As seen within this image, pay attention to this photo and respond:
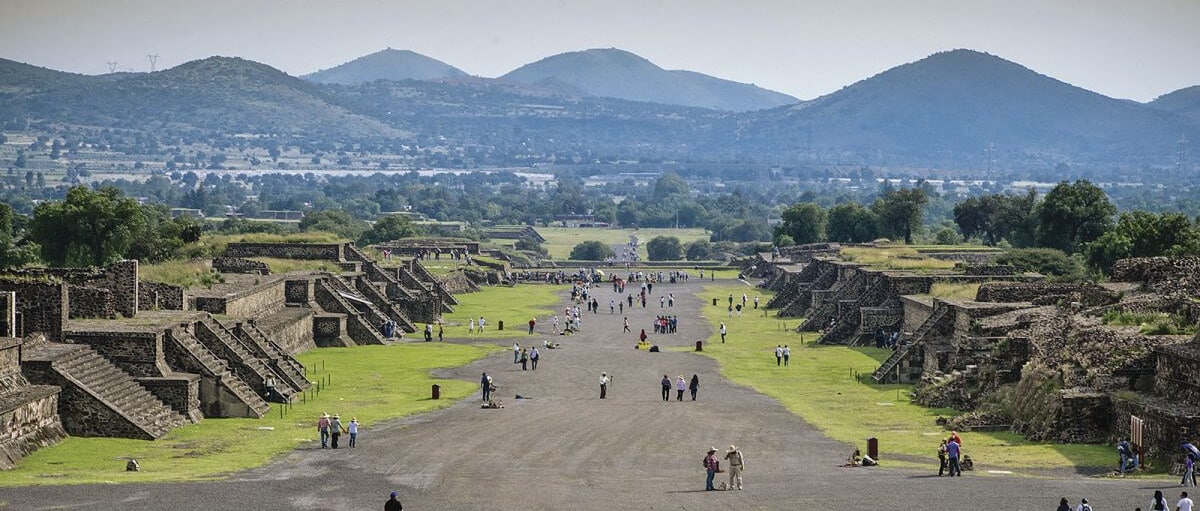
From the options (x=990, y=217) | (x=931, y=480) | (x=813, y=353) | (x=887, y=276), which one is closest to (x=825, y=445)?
(x=931, y=480)

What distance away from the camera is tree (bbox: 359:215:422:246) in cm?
14050

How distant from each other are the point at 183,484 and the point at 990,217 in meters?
108

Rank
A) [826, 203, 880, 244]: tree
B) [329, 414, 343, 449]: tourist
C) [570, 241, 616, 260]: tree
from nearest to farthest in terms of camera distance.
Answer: [329, 414, 343, 449]: tourist, [826, 203, 880, 244]: tree, [570, 241, 616, 260]: tree

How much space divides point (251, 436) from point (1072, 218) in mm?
73470

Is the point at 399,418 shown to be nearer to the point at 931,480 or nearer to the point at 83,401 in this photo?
the point at 83,401

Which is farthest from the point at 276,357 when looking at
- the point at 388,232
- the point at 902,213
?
the point at 388,232

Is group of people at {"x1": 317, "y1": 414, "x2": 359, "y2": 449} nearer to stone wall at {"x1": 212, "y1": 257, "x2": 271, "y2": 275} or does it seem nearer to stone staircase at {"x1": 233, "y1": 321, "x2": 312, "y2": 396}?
stone staircase at {"x1": 233, "y1": 321, "x2": 312, "y2": 396}

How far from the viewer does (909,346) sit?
57.2 meters

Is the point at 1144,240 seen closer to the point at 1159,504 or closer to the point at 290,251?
the point at 290,251

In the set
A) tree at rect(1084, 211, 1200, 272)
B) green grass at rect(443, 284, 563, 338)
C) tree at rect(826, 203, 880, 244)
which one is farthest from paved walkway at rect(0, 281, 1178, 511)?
tree at rect(826, 203, 880, 244)

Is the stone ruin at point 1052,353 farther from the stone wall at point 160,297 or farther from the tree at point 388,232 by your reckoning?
the tree at point 388,232

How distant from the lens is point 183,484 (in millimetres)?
34094

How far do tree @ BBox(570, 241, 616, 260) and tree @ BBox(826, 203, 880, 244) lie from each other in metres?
26.6

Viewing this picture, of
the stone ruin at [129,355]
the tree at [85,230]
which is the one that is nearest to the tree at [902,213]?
the tree at [85,230]
